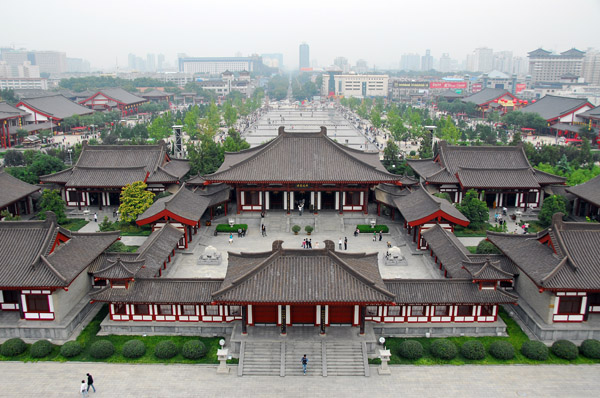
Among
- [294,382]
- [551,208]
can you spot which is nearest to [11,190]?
[294,382]

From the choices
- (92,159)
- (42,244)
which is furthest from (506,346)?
(92,159)

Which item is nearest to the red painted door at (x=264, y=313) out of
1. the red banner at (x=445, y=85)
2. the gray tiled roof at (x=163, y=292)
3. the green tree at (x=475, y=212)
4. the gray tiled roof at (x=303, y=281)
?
the gray tiled roof at (x=303, y=281)

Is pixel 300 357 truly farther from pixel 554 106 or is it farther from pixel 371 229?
pixel 554 106

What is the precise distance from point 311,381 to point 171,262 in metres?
15.4

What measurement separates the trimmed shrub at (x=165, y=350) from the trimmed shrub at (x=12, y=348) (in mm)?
6647

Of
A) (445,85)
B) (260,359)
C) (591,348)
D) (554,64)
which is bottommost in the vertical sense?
(260,359)

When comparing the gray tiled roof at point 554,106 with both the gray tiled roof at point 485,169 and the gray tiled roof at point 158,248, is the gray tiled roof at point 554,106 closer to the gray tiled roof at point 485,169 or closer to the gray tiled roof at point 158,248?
the gray tiled roof at point 485,169

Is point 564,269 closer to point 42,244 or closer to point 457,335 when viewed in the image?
point 457,335

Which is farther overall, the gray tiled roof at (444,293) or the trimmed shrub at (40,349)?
the gray tiled roof at (444,293)

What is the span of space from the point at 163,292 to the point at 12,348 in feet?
24.5

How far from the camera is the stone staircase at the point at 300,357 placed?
2338cm

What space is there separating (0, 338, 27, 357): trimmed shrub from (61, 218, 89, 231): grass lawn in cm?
1826

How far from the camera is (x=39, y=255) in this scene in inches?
1022

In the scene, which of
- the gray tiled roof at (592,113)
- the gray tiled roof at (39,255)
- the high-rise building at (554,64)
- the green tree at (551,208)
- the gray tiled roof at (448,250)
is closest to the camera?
the gray tiled roof at (39,255)
